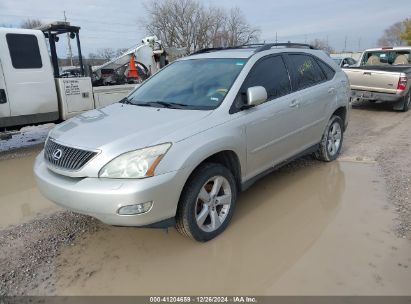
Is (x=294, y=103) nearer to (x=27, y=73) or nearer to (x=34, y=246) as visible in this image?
(x=34, y=246)

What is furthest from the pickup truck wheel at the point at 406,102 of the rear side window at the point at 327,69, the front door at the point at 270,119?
the front door at the point at 270,119

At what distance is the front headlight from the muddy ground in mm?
883

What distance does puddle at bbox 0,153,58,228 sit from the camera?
4.29m

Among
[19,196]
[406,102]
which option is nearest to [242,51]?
[19,196]

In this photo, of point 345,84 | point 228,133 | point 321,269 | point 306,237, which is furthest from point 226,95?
point 345,84

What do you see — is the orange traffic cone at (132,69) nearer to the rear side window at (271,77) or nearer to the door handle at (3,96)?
the door handle at (3,96)

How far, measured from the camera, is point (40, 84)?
6.84 metres

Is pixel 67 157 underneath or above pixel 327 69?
underneath

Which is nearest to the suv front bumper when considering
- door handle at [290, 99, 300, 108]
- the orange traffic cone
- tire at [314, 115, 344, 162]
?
door handle at [290, 99, 300, 108]

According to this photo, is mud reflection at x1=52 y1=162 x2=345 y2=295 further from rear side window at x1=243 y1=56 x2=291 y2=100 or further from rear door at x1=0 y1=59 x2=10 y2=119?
rear door at x1=0 y1=59 x2=10 y2=119

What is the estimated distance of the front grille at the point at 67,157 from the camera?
2973 millimetres

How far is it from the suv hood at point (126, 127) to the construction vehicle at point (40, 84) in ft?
11.5

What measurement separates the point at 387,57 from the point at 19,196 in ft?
38.4

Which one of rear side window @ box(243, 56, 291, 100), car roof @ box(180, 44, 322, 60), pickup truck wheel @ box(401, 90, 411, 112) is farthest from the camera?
pickup truck wheel @ box(401, 90, 411, 112)
